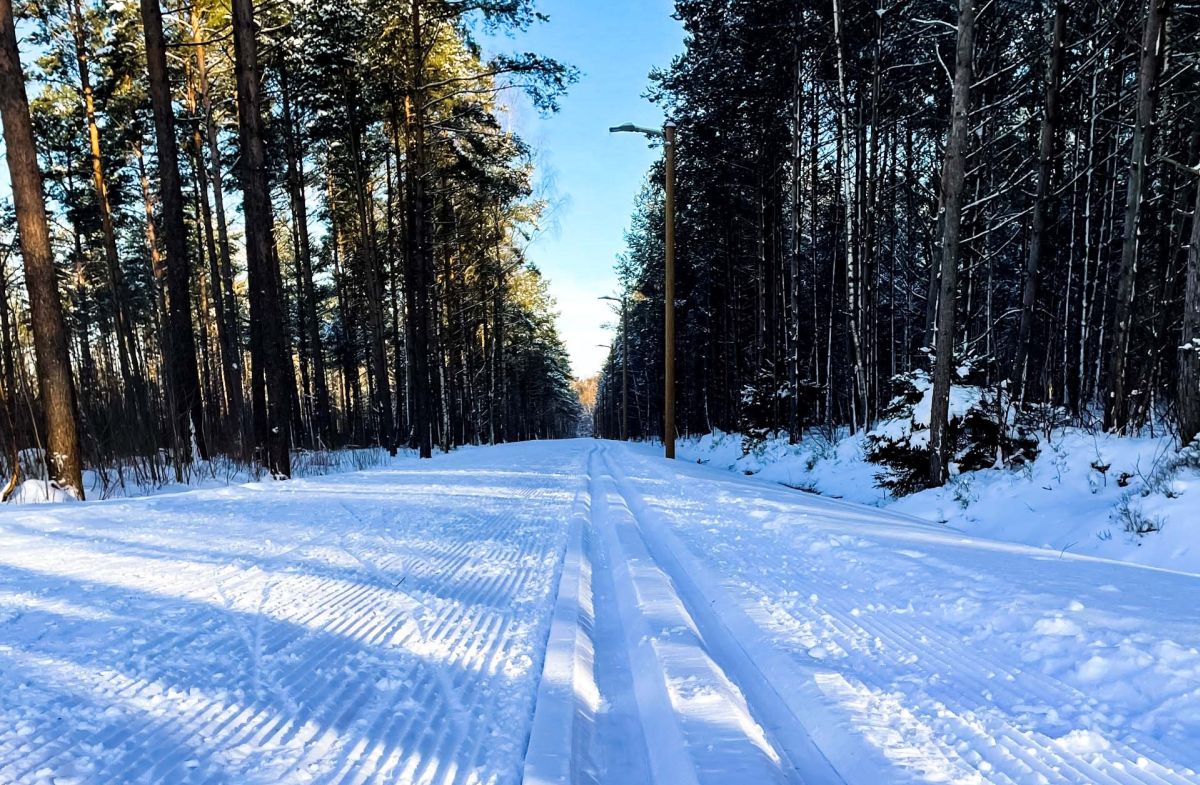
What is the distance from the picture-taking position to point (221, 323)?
1576 cm

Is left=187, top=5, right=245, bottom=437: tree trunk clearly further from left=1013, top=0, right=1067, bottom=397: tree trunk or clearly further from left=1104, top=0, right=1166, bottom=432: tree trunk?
left=1104, top=0, right=1166, bottom=432: tree trunk

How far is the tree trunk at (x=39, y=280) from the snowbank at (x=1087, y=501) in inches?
384

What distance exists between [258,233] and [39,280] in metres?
3.19

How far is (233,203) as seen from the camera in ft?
72.8

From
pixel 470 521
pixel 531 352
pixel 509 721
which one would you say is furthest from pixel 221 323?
pixel 531 352

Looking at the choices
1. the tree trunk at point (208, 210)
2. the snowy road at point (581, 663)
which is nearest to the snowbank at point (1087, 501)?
the snowy road at point (581, 663)

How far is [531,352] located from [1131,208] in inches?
1702

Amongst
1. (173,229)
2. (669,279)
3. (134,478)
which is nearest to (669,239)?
(669,279)

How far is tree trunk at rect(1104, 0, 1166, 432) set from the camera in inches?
266

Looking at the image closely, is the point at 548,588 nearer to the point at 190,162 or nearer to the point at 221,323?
the point at 221,323

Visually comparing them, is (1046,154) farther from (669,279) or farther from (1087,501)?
(669,279)

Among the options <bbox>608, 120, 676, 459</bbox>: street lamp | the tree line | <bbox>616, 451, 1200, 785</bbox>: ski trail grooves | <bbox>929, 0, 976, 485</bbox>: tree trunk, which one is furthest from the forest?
<bbox>929, 0, 976, 485</bbox>: tree trunk

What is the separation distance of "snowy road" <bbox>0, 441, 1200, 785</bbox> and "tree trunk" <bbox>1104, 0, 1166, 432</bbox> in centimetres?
470

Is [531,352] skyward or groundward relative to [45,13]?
groundward
